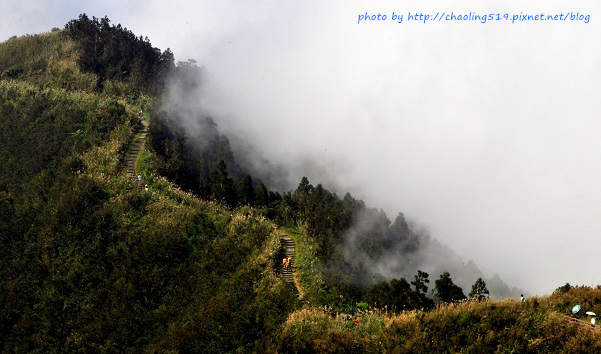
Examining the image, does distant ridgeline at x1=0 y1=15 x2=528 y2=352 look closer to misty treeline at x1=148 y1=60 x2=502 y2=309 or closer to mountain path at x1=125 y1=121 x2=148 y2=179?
misty treeline at x1=148 y1=60 x2=502 y2=309

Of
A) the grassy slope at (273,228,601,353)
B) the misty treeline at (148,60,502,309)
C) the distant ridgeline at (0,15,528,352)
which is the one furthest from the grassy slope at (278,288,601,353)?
the misty treeline at (148,60,502,309)

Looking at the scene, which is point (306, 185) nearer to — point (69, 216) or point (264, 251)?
point (264, 251)

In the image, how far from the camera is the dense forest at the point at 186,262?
22.0 metres

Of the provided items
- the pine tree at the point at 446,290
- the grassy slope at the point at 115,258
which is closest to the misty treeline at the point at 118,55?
the grassy slope at the point at 115,258

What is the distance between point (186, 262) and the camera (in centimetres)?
3092

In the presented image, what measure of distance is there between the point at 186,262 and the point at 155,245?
2353 millimetres

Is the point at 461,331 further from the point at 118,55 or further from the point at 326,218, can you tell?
the point at 118,55

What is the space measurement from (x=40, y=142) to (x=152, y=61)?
70.8ft

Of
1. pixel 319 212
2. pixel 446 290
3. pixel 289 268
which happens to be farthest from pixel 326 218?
pixel 446 290

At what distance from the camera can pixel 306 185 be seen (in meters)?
40.4

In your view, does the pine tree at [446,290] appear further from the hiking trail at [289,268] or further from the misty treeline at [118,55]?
the misty treeline at [118,55]

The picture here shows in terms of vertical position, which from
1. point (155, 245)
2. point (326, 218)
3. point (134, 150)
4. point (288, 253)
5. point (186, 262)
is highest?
point (134, 150)

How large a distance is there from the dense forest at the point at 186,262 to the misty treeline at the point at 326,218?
0.41 ft

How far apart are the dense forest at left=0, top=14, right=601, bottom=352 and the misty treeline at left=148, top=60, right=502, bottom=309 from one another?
124 mm
